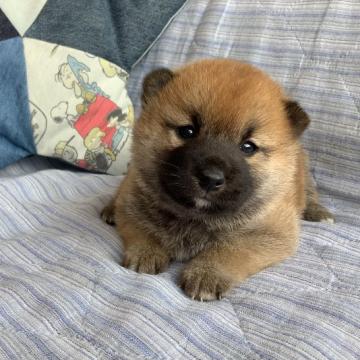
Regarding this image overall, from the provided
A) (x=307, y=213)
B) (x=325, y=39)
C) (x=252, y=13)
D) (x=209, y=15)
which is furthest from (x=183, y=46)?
(x=307, y=213)

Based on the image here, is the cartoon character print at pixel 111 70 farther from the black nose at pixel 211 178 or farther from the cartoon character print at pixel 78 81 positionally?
the black nose at pixel 211 178

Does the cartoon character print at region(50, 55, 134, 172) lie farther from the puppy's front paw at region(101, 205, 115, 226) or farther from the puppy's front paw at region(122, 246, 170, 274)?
the puppy's front paw at region(122, 246, 170, 274)

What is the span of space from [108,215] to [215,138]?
0.56m

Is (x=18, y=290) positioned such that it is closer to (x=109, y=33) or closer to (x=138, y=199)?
(x=138, y=199)

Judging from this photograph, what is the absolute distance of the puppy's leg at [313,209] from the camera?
5.91 feet

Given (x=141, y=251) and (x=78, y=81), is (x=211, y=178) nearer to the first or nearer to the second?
(x=141, y=251)

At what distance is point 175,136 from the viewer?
4.57 ft

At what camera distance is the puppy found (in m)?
1.29

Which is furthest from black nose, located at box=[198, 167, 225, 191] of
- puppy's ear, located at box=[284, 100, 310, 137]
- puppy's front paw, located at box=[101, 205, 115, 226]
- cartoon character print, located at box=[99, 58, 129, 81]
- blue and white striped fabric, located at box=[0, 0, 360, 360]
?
cartoon character print, located at box=[99, 58, 129, 81]

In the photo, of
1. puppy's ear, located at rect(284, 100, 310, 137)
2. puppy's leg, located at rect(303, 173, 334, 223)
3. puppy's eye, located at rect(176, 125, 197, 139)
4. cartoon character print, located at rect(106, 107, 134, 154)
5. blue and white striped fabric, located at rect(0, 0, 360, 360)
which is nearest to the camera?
blue and white striped fabric, located at rect(0, 0, 360, 360)

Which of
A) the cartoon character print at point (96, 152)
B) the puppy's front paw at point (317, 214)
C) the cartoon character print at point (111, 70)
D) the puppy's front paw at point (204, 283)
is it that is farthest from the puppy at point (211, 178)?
the cartoon character print at point (111, 70)

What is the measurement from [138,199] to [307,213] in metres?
0.66

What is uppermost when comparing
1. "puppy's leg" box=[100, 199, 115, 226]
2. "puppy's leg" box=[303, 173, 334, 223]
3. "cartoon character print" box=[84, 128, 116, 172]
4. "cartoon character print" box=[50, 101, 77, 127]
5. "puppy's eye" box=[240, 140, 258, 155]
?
"puppy's eye" box=[240, 140, 258, 155]

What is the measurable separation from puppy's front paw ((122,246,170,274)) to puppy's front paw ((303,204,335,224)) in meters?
0.63
